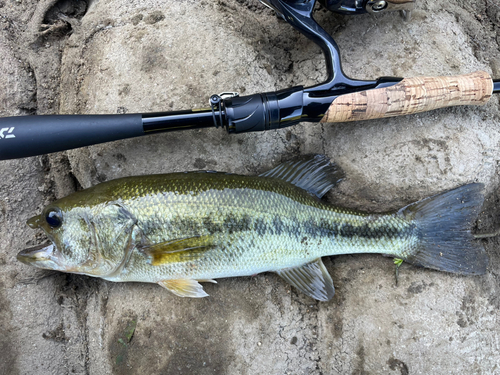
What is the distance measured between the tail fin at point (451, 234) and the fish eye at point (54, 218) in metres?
2.35

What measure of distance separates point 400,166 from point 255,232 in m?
1.26

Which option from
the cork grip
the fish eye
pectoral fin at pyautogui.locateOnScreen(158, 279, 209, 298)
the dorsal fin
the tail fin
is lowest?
pectoral fin at pyautogui.locateOnScreen(158, 279, 209, 298)

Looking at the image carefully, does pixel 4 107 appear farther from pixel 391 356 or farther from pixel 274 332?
pixel 391 356

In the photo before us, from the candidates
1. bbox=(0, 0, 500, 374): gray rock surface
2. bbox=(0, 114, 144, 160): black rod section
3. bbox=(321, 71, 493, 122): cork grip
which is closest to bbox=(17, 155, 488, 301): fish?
bbox=(0, 0, 500, 374): gray rock surface

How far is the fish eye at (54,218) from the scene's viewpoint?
2.17 meters

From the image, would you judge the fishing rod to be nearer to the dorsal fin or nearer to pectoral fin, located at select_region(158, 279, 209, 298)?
the dorsal fin

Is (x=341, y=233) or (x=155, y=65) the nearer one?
(x=341, y=233)

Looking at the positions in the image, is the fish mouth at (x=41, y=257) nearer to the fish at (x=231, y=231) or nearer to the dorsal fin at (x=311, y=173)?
the fish at (x=231, y=231)

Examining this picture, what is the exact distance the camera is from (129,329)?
8.03ft

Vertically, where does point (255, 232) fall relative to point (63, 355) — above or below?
above

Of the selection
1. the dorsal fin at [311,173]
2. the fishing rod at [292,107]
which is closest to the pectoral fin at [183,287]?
the dorsal fin at [311,173]

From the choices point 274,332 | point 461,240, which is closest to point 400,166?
point 461,240

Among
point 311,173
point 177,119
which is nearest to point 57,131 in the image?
point 177,119

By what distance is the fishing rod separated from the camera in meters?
2.04
